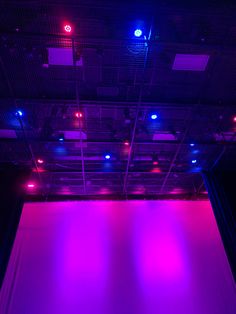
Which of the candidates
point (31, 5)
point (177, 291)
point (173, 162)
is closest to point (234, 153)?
point (173, 162)

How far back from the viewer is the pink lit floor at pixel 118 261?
776 cm

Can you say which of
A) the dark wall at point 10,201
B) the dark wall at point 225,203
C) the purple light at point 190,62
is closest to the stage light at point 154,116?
the purple light at point 190,62

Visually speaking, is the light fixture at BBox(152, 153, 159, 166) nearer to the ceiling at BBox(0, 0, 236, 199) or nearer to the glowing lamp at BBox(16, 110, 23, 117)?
the ceiling at BBox(0, 0, 236, 199)

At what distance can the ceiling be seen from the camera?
4867mm

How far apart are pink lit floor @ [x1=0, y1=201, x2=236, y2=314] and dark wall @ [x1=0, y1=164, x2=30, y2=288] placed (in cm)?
128

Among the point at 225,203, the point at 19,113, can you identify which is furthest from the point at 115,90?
the point at 225,203

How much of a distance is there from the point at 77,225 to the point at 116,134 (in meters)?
4.00

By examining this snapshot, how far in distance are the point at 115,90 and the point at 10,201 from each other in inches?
200

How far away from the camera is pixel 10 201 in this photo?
Answer: 8.38 metres

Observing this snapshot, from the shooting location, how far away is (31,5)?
458 centimetres

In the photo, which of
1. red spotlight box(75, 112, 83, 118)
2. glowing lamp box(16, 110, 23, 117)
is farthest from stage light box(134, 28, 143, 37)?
glowing lamp box(16, 110, 23, 117)

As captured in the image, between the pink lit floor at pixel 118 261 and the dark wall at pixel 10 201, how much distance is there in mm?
1279

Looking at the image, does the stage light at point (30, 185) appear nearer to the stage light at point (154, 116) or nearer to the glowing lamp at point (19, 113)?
the glowing lamp at point (19, 113)

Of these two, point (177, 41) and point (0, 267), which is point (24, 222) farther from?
point (177, 41)
